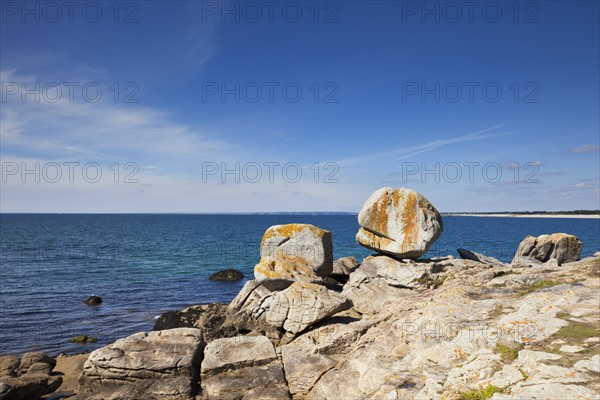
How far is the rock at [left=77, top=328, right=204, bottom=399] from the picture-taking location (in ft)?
41.6

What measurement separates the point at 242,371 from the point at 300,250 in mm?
12557

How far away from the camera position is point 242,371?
13.1 meters

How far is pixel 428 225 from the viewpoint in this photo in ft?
78.7

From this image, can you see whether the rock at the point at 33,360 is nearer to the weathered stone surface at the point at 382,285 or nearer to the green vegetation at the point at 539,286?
the weathered stone surface at the point at 382,285

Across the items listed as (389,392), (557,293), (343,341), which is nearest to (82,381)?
(343,341)

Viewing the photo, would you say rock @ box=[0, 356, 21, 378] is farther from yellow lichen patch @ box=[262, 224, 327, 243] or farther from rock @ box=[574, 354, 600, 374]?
rock @ box=[574, 354, 600, 374]

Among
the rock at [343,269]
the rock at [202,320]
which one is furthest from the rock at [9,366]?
the rock at [343,269]

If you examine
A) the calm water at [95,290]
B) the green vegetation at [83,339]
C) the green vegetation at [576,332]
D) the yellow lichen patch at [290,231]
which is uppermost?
the yellow lichen patch at [290,231]

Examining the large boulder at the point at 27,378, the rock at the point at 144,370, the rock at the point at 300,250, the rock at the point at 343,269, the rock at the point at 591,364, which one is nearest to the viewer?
the rock at the point at 591,364

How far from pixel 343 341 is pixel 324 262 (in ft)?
37.8

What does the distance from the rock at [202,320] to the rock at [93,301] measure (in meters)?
11.7

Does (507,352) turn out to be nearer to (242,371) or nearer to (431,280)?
(242,371)

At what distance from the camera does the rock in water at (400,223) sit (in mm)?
23906

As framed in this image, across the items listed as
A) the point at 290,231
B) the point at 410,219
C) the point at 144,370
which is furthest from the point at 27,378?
the point at 410,219
